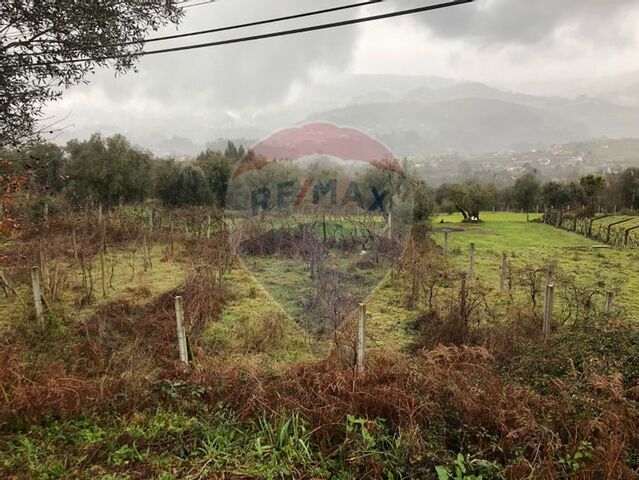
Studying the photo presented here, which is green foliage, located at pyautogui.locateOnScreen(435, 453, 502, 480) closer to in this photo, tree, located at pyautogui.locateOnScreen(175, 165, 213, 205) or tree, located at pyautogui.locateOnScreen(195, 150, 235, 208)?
tree, located at pyautogui.locateOnScreen(175, 165, 213, 205)

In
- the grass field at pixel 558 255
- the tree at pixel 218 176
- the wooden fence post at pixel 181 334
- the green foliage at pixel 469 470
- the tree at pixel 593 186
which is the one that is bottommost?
the grass field at pixel 558 255

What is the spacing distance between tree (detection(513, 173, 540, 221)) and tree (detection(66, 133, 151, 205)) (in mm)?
31289

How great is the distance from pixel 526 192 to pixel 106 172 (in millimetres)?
33420

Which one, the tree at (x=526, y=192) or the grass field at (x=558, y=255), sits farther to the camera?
the tree at (x=526, y=192)

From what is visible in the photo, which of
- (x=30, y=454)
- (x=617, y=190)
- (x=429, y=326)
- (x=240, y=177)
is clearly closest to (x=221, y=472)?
(x=30, y=454)

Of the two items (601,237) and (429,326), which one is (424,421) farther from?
(601,237)

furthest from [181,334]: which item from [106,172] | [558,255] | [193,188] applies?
[193,188]

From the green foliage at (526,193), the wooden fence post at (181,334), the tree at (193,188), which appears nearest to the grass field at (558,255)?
the wooden fence post at (181,334)

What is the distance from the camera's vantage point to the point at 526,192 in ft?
118

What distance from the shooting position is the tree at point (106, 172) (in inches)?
765

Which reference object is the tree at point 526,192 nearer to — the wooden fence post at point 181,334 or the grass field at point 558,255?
the grass field at point 558,255

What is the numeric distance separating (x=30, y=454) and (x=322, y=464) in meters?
2.14

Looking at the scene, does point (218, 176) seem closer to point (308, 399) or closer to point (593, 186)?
point (308, 399)

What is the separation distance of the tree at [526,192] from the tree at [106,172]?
3129 centimetres
